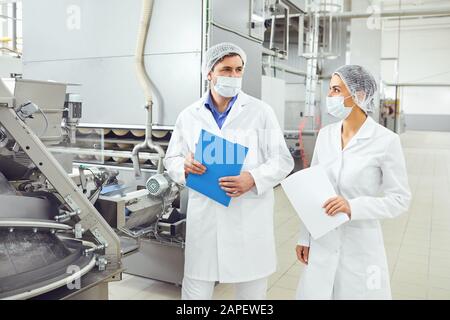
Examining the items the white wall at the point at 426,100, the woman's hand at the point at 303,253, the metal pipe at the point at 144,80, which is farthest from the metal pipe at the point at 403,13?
the white wall at the point at 426,100

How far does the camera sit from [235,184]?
1.57m

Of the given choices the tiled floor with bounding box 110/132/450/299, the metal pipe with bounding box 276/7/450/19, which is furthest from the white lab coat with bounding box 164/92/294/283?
the metal pipe with bounding box 276/7/450/19

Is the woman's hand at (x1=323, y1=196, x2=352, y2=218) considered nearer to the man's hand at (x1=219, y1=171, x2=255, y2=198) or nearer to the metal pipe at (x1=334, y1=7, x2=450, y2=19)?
the man's hand at (x1=219, y1=171, x2=255, y2=198)

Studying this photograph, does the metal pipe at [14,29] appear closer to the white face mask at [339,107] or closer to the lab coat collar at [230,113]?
the lab coat collar at [230,113]

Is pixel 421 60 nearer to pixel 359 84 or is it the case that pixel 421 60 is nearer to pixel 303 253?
pixel 359 84

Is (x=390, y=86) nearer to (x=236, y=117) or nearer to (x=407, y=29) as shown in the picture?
(x=407, y=29)

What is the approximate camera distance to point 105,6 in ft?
9.52

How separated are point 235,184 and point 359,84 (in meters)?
0.57

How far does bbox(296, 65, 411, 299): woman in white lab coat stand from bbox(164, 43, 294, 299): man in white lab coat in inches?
9.7

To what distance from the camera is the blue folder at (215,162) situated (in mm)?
1563

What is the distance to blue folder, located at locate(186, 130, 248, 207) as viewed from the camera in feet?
5.13

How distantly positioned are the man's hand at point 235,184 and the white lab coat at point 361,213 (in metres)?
0.31

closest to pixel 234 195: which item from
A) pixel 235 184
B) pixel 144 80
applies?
pixel 235 184
